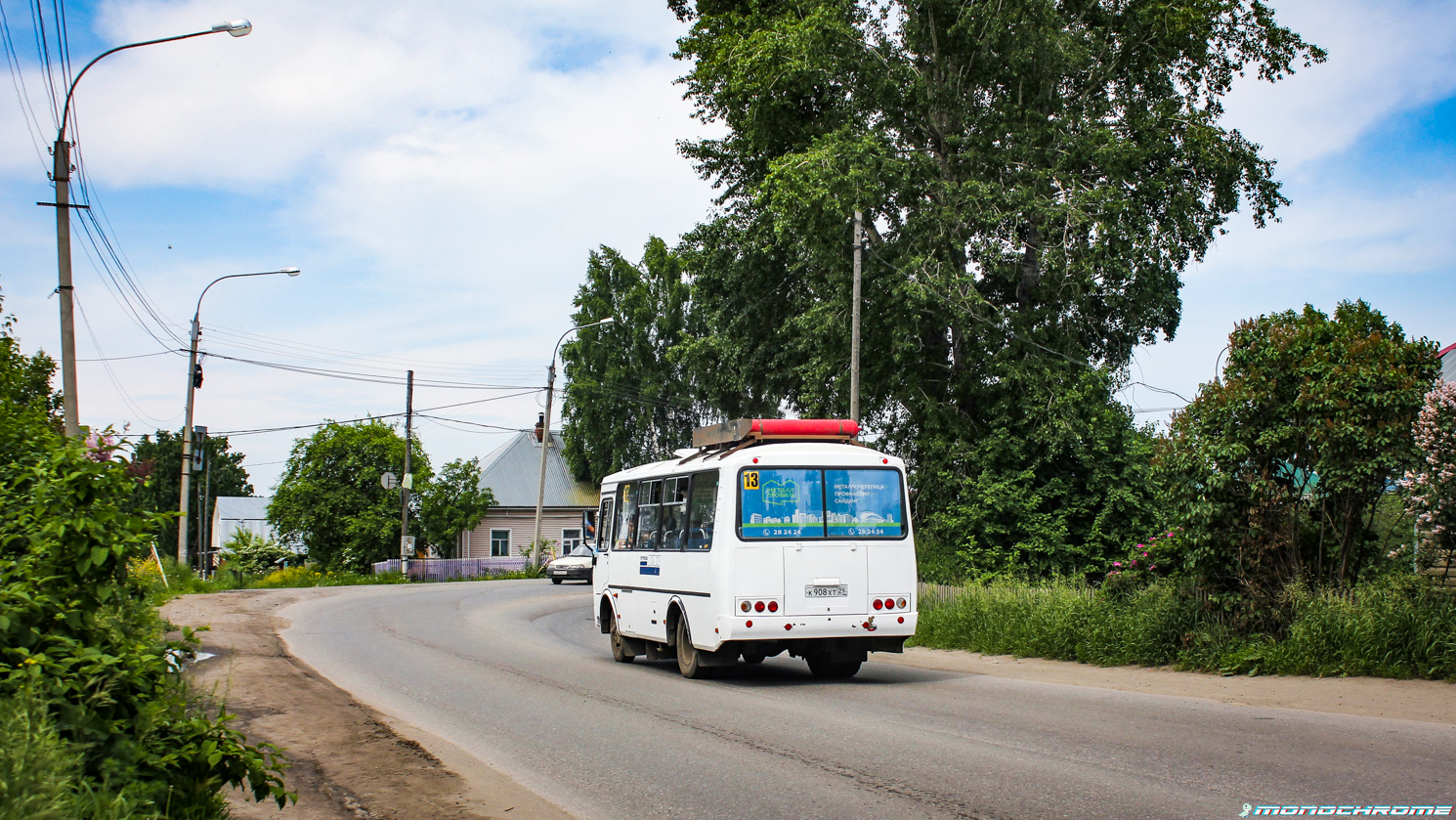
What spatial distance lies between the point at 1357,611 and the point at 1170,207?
15085mm

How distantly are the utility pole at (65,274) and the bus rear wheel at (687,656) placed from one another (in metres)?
7.97

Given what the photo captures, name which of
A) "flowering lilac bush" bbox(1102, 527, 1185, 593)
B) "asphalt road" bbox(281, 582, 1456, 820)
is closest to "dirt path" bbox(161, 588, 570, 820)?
"asphalt road" bbox(281, 582, 1456, 820)

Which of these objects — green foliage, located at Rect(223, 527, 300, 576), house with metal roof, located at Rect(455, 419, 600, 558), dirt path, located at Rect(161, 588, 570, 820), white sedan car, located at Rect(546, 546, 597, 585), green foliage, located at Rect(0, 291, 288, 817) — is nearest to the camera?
green foliage, located at Rect(0, 291, 288, 817)

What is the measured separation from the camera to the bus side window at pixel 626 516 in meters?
16.5

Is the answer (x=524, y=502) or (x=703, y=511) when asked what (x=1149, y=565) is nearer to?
(x=703, y=511)

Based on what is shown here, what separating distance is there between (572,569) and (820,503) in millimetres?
29931

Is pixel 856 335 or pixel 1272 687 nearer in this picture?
pixel 1272 687

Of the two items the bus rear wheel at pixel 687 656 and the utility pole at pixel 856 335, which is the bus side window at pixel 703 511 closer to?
the bus rear wheel at pixel 687 656

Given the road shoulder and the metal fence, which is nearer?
the road shoulder

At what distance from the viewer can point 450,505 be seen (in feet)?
178

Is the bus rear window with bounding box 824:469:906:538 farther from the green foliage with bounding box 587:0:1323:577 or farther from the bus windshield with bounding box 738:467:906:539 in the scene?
the green foliage with bounding box 587:0:1323:577

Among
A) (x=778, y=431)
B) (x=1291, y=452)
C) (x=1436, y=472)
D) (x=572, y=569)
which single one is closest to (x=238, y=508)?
(x=572, y=569)

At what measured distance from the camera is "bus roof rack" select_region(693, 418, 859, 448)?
45.3 feet

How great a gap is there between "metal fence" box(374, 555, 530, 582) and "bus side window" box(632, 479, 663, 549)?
34.7 m
